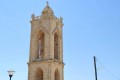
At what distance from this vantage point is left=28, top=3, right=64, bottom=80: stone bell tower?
40406 millimetres

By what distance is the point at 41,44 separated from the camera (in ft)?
143

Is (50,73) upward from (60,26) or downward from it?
downward

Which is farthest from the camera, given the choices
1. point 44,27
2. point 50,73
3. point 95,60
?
point 44,27

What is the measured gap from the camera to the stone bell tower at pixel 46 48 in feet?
133

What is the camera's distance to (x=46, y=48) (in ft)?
136

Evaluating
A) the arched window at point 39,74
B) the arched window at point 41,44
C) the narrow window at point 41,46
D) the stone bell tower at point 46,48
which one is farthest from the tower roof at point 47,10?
the arched window at point 39,74

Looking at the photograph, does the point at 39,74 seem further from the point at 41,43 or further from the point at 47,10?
the point at 47,10

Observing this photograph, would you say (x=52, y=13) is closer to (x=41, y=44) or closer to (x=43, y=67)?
(x=41, y=44)

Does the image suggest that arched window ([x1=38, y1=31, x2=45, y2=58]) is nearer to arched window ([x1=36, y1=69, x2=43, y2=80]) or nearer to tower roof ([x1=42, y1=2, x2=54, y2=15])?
arched window ([x1=36, y1=69, x2=43, y2=80])

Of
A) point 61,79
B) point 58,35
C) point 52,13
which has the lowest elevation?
point 61,79

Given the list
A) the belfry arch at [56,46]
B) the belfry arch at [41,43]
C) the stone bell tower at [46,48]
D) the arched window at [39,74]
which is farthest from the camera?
the belfry arch at [56,46]

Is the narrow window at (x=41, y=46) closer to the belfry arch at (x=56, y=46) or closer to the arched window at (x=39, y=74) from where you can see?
the belfry arch at (x=56, y=46)

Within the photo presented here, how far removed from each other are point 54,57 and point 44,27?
4484 millimetres

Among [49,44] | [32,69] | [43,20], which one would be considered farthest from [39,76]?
[43,20]
